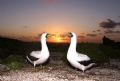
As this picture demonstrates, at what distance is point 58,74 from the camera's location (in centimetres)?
1553

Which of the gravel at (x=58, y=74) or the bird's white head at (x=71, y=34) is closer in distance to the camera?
the gravel at (x=58, y=74)

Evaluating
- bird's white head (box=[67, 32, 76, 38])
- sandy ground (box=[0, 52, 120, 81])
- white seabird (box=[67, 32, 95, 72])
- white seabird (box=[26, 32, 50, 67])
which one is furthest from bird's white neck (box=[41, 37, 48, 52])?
white seabird (box=[67, 32, 95, 72])

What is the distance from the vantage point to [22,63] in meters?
19.0

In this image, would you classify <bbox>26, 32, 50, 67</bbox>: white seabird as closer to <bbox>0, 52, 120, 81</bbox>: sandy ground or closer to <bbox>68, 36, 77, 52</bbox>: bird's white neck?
<bbox>0, 52, 120, 81</bbox>: sandy ground

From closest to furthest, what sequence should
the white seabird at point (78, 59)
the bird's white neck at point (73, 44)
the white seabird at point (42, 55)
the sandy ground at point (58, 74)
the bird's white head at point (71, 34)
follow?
the sandy ground at point (58, 74), the white seabird at point (78, 59), the bird's white neck at point (73, 44), the bird's white head at point (71, 34), the white seabird at point (42, 55)

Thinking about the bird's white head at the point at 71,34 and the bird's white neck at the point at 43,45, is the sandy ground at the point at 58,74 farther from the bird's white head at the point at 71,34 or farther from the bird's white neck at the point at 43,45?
the bird's white head at the point at 71,34

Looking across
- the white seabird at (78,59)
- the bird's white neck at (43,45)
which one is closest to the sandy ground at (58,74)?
the white seabird at (78,59)

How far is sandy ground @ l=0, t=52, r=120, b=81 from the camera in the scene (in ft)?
47.3

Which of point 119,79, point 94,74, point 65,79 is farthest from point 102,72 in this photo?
point 65,79

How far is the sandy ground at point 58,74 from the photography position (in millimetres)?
14414

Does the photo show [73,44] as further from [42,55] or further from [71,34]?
[42,55]

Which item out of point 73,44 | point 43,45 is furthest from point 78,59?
point 43,45

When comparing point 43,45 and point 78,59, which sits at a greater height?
point 43,45

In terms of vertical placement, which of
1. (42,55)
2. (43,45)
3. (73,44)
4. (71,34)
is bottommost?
(42,55)
